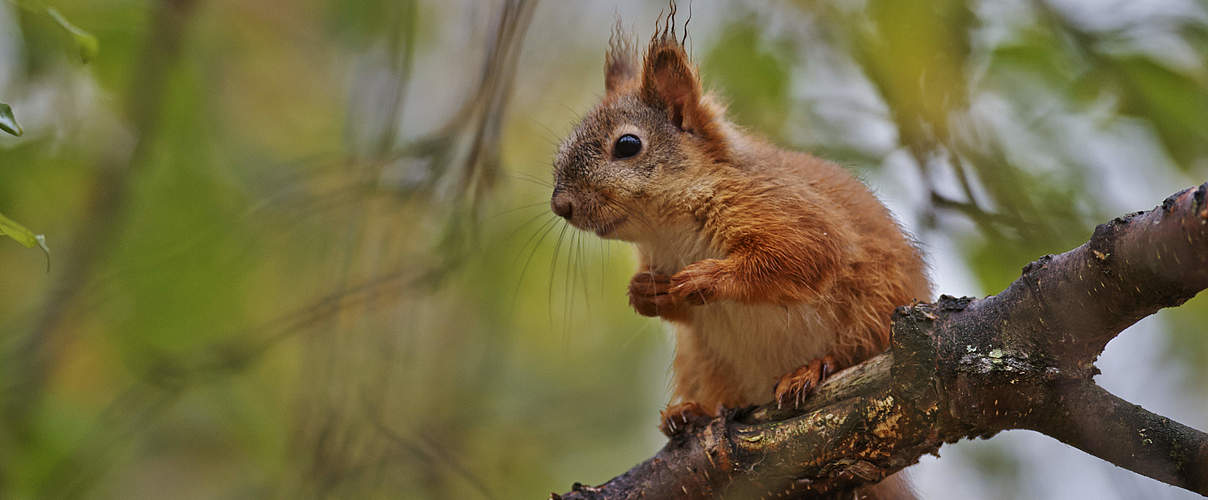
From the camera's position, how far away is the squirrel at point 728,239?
2.73 meters

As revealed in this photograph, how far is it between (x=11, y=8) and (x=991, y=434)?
9.15ft

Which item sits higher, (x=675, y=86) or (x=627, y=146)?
(x=675, y=86)

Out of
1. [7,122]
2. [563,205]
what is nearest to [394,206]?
[563,205]

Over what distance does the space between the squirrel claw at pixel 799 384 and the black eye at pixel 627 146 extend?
0.93 metres

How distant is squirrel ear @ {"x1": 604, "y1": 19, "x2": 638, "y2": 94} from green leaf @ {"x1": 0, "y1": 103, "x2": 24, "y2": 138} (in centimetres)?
235

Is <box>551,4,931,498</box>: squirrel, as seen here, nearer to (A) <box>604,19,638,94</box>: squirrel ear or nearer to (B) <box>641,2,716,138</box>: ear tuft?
(B) <box>641,2,716,138</box>: ear tuft

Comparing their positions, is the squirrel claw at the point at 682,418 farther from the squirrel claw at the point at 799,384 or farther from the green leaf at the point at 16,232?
the green leaf at the point at 16,232

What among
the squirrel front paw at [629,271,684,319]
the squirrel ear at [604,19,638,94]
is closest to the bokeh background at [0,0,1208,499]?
the squirrel ear at [604,19,638,94]

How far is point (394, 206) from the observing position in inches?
137

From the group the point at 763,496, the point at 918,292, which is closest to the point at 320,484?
the point at 763,496

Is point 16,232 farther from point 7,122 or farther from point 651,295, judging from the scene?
point 651,295

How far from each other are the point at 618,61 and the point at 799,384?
1717 mm

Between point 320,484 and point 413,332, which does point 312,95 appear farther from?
point 320,484

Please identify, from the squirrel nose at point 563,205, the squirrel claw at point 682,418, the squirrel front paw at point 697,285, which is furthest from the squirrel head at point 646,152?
the squirrel claw at point 682,418
